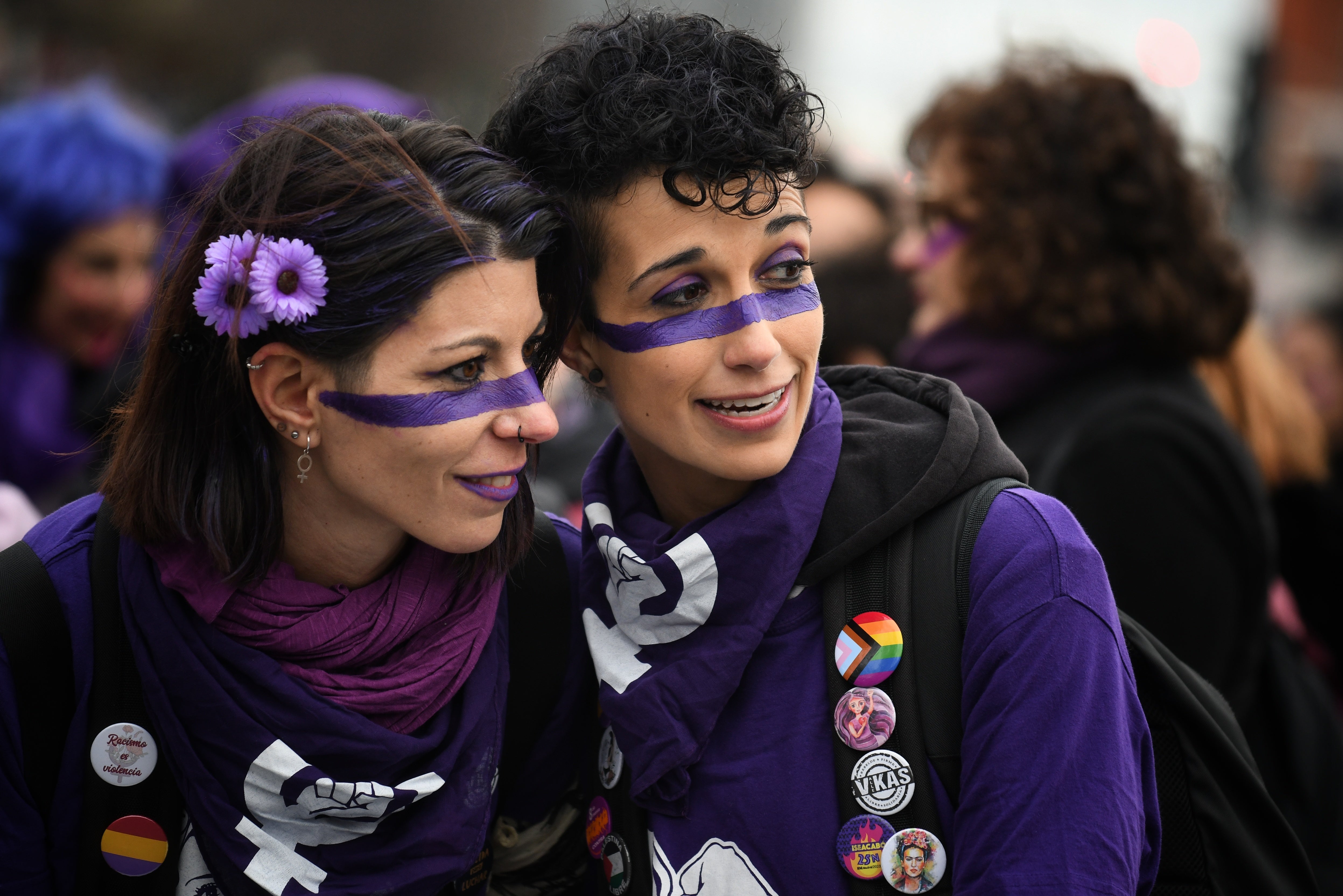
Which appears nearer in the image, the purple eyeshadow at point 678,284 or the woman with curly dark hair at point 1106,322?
the purple eyeshadow at point 678,284

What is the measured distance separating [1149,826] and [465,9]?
32.1 feet

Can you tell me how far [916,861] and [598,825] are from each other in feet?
2.27

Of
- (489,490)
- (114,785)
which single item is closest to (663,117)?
(489,490)

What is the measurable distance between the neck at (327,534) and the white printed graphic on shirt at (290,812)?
0.35m

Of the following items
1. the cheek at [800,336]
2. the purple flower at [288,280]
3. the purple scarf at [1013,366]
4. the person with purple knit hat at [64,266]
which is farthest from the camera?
the person with purple knit hat at [64,266]

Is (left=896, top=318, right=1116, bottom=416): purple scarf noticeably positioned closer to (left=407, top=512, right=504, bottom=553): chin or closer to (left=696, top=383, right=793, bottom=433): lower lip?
(left=696, top=383, right=793, bottom=433): lower lip

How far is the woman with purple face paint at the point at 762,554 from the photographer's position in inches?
70.1

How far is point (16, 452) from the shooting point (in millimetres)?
4121

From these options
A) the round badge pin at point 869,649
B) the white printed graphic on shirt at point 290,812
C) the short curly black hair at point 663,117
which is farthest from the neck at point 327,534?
the round badge pin at point 869,649

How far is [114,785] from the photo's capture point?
79.6 inches

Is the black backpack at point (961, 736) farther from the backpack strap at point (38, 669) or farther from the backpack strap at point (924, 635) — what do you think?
the backpack strap at point (38, 669)

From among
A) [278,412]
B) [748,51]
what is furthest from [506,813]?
[748,51]

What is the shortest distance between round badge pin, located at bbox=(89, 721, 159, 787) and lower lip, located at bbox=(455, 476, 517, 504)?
2.39 feet

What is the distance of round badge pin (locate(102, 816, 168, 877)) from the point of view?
2020 millimetres
